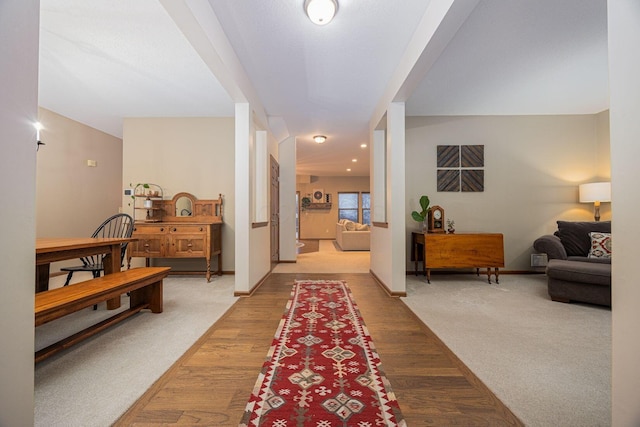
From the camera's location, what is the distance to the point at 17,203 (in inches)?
32.0

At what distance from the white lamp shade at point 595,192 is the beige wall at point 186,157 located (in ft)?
17.2

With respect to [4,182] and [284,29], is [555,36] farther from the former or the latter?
[4,182]

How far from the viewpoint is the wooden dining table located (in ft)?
6.49

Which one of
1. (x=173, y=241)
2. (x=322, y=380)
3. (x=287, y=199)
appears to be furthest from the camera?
(x=287, y=199)

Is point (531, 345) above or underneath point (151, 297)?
underneath

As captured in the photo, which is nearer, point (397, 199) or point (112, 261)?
point (112, 261)

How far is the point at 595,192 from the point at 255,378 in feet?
16.4

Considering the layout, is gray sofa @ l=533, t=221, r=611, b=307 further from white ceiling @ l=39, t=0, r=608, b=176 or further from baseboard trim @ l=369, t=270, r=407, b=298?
white ceiling @ l=39, t=0, r=608, b=176

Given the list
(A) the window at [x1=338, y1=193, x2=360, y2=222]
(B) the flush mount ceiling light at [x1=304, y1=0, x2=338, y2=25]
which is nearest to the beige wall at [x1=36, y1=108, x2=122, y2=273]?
(B) the flush mount ceiling light at [x1=304, y1=0, x2=338, y2=25]

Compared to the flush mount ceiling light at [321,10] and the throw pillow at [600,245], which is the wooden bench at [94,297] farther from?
the throw pillow at [600,245]

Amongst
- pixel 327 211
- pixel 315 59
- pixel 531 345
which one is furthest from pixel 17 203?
pixel 327 211

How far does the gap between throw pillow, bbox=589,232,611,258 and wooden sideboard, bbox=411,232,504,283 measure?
0.89 m

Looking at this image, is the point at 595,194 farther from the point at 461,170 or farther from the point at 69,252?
the point at 69,252

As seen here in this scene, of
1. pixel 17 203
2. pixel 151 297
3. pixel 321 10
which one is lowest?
pixel 151 297
